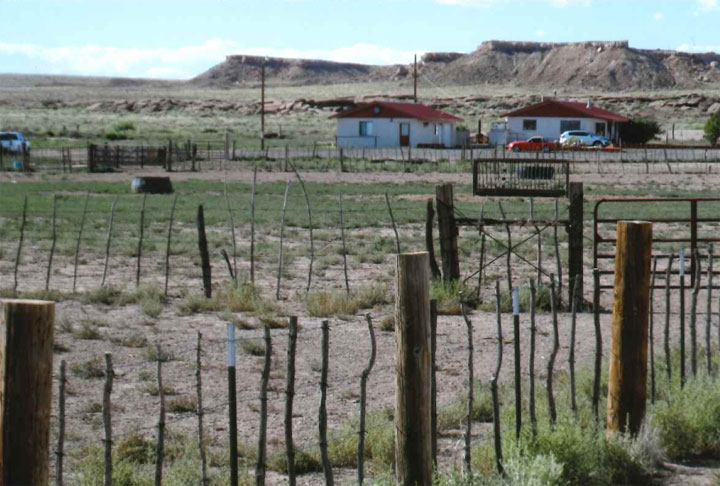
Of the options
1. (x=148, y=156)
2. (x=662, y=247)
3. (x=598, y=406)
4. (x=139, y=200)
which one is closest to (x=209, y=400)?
(x=598, y=406)

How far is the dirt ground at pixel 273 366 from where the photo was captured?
9242 mm

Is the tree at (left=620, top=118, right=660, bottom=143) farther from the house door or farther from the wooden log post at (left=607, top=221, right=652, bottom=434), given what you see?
the wooden log post at (left=607, top=221, right=652, bottom=434)

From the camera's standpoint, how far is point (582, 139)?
225 feet

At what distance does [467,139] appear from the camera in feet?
251

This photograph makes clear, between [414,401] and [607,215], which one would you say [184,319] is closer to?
[414,401]

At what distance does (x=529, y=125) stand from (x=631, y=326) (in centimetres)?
6814

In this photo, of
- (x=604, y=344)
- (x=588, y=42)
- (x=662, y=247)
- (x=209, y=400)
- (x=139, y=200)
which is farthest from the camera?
(x=588, y=42)

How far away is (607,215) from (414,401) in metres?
25.6

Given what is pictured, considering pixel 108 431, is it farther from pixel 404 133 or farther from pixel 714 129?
pixel 714 129

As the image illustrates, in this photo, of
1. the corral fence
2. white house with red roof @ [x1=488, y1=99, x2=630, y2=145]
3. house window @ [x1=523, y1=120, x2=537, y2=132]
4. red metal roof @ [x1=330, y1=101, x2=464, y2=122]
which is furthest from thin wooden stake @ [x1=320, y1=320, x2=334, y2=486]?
house window @ [x1=523, y1=120, x2=537, y2=132]

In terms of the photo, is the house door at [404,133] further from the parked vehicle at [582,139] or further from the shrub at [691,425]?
the shrub at [691,425]

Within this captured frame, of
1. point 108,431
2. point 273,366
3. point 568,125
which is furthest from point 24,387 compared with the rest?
point 568,125

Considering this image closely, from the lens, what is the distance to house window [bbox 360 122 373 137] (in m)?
72.4

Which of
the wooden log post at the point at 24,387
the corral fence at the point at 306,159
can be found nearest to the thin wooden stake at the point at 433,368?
the wooden log post at the point at 24,387
